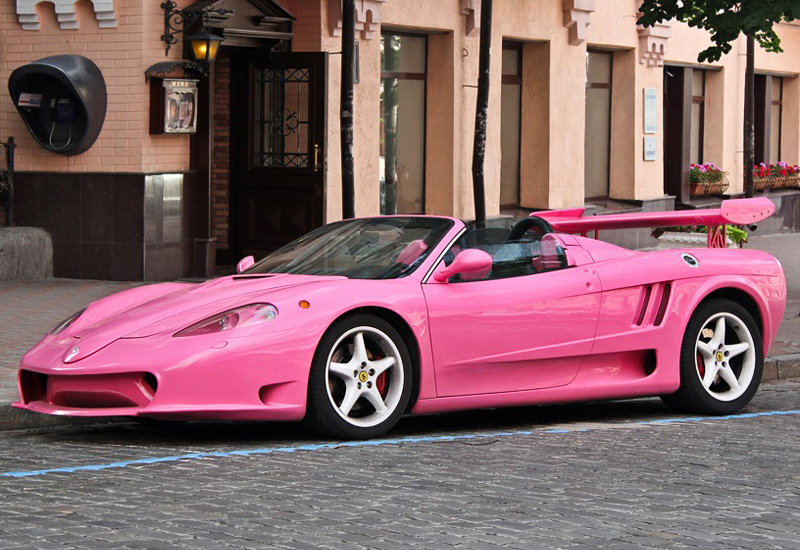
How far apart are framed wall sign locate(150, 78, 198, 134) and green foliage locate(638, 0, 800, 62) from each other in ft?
16.7

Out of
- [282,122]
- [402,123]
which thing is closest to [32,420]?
[282,122]

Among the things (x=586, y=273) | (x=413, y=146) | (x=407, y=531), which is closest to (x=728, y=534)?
(x=407, y=531)

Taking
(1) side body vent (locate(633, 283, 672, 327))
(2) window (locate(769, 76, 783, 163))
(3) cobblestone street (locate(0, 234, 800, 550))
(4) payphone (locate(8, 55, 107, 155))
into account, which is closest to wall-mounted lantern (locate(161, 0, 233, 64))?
(4) payphone (locate(8, 55, 107, 155))

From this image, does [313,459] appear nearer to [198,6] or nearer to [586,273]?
[586,273]

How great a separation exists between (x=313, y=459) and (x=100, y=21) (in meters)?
10.1

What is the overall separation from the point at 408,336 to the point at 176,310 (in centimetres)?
120

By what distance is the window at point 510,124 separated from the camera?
73.4 feet

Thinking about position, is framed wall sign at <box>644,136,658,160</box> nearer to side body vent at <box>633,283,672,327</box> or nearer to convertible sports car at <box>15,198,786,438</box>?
convertible sports car at <box>15,198,786,438</box>

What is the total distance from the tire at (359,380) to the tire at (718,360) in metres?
1.95

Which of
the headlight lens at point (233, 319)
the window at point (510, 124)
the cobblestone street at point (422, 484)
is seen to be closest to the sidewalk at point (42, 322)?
the cobblestone street at point (422, 484)

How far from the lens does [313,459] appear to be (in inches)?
280

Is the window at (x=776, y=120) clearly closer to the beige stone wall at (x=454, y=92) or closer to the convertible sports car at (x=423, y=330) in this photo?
the beige stone wall at (x=454, y=92)

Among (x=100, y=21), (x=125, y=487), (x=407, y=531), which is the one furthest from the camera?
(x=100, y=21)

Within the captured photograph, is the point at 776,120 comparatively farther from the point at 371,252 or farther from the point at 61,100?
the point at 371,252
